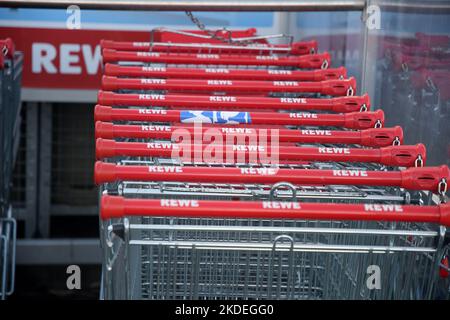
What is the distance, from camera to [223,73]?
3504 millimetres

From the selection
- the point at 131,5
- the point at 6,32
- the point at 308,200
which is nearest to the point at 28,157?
the point at 6,32

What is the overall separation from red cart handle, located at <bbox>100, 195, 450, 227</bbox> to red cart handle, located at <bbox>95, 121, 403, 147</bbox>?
1.72 ft

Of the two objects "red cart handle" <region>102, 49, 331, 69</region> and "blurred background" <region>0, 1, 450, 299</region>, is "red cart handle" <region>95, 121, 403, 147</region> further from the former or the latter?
"blurred background" <region>0, 1, 450, 299</region>

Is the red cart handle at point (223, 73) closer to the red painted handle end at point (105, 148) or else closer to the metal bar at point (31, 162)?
the red painted handle end at point (105, 148)

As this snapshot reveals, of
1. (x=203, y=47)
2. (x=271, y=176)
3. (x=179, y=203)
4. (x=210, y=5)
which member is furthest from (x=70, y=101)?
(x=179, y=203)

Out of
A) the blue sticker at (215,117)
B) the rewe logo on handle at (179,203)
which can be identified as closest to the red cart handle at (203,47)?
the blue sticker at (215,117)

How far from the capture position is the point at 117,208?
2172 mm

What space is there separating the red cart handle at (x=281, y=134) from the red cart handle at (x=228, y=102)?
0.31 m

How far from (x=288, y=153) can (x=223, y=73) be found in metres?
0.99

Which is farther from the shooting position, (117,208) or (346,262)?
(346,262)

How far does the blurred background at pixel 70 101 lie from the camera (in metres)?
4.62
